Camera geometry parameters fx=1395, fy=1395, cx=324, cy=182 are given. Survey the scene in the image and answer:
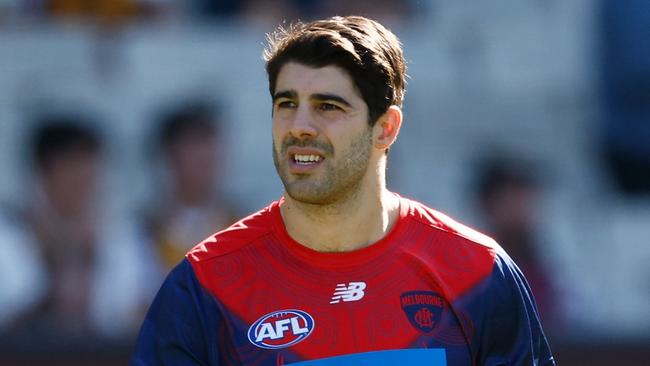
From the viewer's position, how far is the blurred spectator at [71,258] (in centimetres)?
767

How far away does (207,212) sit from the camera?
8023mm

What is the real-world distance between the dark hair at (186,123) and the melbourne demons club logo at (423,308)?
14.6 ft

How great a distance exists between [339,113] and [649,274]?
5244 millimetres

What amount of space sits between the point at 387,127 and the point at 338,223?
0.31m

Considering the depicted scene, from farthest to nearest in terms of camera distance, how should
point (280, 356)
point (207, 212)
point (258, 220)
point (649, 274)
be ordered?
1. point (649, 274)
2. point (207, 212)
3. point (258, 220)
4. point (280, 356)

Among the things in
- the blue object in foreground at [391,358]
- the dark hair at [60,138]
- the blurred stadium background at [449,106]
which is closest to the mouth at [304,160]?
the blue object in foreground at [391,358]

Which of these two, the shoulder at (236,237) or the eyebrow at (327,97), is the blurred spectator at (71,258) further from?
the eyebrow at (327,97)

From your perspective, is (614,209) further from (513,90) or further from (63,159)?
(63,159)

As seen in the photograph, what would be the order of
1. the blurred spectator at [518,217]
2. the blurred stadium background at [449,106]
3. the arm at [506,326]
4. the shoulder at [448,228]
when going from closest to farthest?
the arm at [506,326]
the shoulder at [448,228]
the blurred spectator at [518,217]
the blurred stadium background at [449,106]

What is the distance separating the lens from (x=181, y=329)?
12.4 feet

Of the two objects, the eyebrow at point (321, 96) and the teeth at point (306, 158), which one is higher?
the eyebrow at point (321, 96)

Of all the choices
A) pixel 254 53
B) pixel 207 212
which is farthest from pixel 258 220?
pixel 254 53

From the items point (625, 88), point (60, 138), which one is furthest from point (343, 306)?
point (625, 88)

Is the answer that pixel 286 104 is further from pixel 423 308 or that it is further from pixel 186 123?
pixel 186 123
